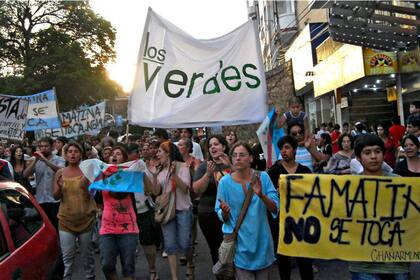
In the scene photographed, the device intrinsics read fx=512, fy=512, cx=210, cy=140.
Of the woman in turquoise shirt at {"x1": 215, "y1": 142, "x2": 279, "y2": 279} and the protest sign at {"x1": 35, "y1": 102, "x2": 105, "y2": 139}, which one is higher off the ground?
the protest sign at {"x1": 35, "y1": 102, "x2": 105, "y2": 139}

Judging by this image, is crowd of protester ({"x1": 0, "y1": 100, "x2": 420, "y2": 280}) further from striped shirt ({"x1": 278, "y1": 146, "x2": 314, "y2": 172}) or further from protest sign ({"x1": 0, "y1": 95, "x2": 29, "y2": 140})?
protest sign ({"x1": 0, "y1": 95, "x2": 29, "y2": 140})

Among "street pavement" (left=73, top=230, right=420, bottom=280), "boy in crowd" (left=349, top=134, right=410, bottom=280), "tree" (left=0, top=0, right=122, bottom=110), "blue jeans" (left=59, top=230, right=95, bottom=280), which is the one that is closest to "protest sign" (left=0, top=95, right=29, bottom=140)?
"street pavement" (left=73, top=230, right=420, bottom=280)

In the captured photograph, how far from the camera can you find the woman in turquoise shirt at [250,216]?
13.6 ft

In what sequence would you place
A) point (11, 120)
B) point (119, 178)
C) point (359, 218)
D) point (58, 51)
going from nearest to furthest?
point (359, 218), point (119, 178), point (11, 120), point (58, 51)

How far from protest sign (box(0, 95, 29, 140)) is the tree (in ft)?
81.5

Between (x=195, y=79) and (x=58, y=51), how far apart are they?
3199 cm

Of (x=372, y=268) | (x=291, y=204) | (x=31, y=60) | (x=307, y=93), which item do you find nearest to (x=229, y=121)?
(x=291, y=204)

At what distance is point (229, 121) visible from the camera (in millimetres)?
6262

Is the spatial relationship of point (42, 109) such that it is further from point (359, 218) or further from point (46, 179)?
point (359, 218)

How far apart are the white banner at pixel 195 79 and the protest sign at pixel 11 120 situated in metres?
5.47

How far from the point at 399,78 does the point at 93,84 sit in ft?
92.3

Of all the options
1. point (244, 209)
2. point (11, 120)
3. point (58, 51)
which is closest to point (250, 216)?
point (244, 209)

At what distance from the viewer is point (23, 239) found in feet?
13.9

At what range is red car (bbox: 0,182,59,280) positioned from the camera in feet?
12.8
